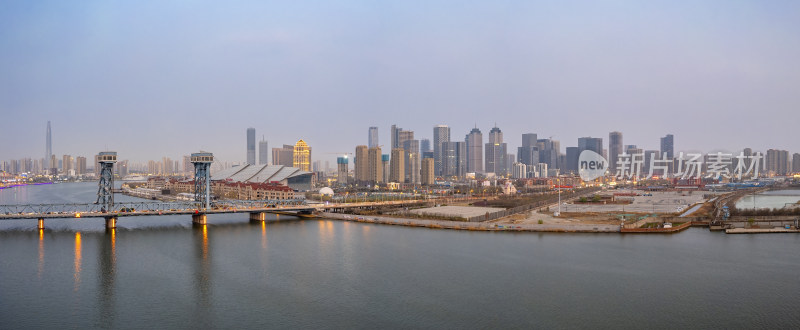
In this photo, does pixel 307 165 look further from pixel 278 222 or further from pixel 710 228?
pixel 710 228

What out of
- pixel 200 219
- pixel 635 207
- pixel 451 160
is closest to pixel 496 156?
pixel 451 160

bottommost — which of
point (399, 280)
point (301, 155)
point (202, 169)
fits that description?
point (399, 280)

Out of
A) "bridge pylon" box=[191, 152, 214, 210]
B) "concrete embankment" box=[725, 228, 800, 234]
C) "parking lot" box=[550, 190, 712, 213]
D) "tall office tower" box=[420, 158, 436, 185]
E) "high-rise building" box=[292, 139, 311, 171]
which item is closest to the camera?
"concrete embankment" box=[725, 228, 800, 234]

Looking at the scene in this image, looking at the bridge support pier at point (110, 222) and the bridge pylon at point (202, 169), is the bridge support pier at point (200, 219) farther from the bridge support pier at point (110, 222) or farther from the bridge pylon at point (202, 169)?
the bridge support pier at point (110, 222)

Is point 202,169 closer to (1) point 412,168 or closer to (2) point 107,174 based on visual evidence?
(2) point 107,174

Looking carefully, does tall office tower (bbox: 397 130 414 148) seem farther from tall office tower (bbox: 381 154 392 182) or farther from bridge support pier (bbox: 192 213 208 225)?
bridge support pier (bbox: 192 213 208 225)

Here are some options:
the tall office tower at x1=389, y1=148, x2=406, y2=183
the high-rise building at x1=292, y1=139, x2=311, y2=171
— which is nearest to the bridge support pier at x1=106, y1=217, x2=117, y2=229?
the tall office tower at x1=389, y1=148, x2=406, y2=183
